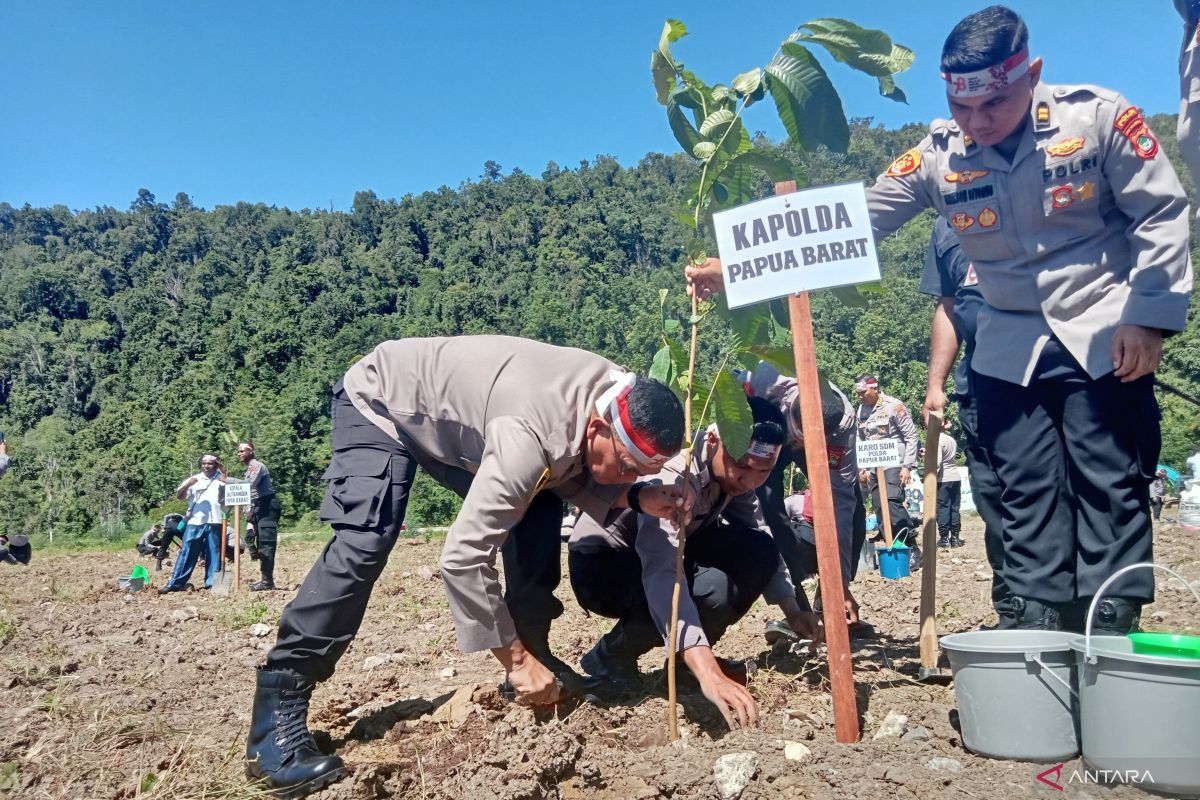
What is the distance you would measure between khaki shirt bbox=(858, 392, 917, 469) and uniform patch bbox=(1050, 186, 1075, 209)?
21.5 ft

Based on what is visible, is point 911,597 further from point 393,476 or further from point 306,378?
point 306,378

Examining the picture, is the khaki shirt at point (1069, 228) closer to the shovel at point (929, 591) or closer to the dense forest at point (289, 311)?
the shovel at point (929, 591)

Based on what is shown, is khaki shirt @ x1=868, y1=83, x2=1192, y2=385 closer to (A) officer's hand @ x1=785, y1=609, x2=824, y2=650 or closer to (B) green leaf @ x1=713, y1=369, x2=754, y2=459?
(B) green leaf @ x1=713, y1=369, x2=754, y2=459

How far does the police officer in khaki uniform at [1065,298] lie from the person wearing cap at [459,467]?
103 centimetres

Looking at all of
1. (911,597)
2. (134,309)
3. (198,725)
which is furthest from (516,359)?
(134,309)

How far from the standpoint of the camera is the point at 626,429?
240 cm

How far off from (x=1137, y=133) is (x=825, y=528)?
4.44ft

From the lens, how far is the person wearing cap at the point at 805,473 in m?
3.69

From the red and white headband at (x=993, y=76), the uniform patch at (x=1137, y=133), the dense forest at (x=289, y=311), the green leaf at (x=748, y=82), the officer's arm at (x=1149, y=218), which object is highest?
the dense forest at (x=289, y=311)

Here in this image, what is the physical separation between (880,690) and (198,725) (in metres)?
2.44

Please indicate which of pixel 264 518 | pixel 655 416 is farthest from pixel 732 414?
pixel 264 518

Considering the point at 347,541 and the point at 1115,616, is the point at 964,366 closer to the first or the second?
the point at 1115,616

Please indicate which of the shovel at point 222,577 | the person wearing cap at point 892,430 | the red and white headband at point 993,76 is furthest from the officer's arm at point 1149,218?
the shovel at point 222,577

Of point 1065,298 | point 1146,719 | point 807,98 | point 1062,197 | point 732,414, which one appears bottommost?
Answer: point 1146,719
